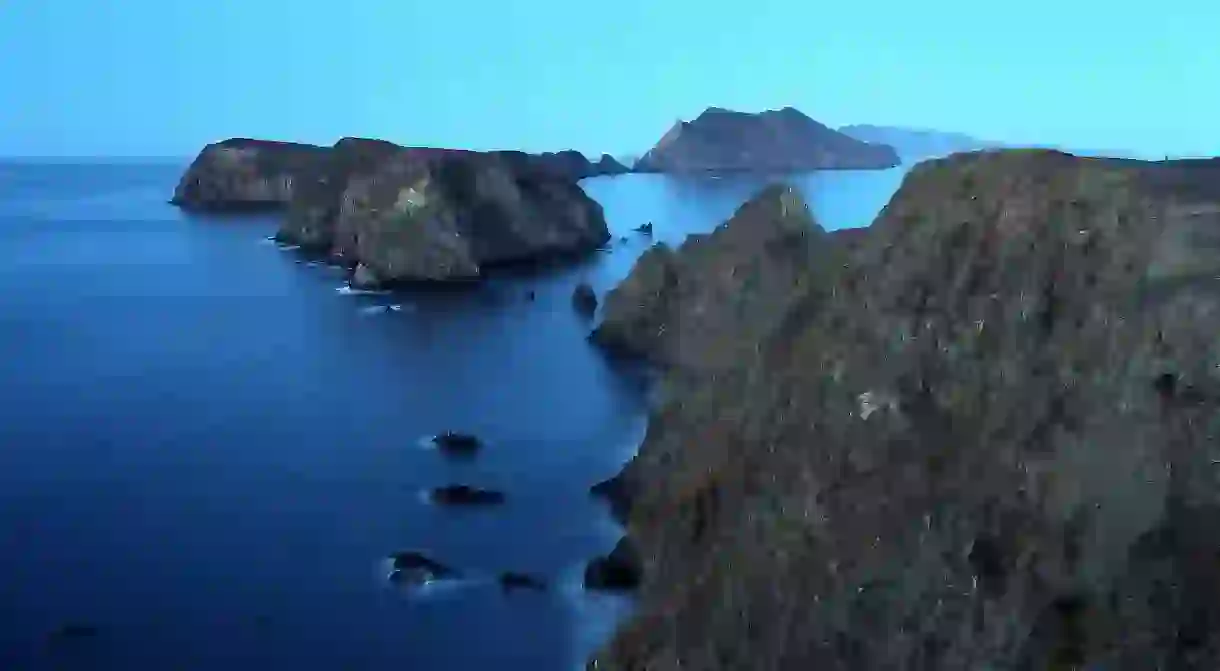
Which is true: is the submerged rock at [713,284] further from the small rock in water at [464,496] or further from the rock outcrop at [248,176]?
the rock outcrop at [248,176]

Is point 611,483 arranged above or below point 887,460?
below

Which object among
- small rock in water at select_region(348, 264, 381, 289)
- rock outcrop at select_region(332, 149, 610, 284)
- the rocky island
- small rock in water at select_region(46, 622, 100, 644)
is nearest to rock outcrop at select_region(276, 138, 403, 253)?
the rocky island

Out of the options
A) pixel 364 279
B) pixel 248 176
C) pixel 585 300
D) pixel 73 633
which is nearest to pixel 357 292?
pixel 364 279

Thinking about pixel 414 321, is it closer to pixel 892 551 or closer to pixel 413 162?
pixel 413 162

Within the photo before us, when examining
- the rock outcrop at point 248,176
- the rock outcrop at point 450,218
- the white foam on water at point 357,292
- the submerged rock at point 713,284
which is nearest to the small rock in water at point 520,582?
the submerged rock at point 713,284

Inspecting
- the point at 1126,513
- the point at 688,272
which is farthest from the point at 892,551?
the point at 688,272

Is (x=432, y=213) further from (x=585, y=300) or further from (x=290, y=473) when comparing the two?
(x=290, y=473)

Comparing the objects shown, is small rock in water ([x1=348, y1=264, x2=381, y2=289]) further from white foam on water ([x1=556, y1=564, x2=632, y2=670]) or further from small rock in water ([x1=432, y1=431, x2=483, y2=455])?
white foam on water ([x1=556, y1=564, x2=632, y2=670])
